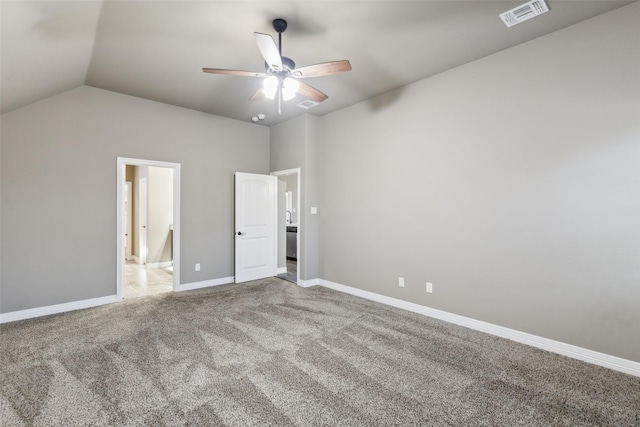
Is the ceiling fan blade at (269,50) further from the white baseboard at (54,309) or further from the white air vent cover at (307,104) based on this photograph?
the white baseboard at (54,309)

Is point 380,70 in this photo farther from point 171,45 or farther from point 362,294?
point 362,294

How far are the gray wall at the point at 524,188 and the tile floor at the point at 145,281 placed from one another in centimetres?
369

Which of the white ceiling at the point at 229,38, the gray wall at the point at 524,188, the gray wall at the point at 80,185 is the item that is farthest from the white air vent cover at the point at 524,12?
the gray wall at the point at 80,185

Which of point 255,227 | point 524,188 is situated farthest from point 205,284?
point 524,188

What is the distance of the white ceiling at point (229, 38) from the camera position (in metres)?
2.39

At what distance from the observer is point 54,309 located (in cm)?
377

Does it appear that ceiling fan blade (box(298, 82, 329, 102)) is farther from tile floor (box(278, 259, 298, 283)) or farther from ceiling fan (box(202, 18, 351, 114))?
tile floor (box(278, 259, 298, 283))

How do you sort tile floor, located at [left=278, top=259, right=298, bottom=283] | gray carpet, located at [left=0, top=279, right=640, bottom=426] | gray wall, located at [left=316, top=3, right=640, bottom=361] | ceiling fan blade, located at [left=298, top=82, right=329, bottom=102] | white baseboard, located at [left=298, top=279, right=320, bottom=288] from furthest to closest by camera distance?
tile floor, located at [left=278, top=259, right=298, bottom=283]
white baseboard, located at [left=298, top=279, right=320, bottom=288]
ceiling fan blade, located at [left=298, top=82, right=329, bottom=102]
gray wall, located at [left=316, top=3, right=640, bottom=361]
gray carpet, located at [left=0, top=279, right=640, bottom=426]

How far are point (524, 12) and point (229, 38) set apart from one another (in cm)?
270

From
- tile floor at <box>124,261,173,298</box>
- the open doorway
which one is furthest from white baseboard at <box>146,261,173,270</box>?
the open doorway

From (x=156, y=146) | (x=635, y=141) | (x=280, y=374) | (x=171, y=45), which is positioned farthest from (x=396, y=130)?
(x=156, y=146)

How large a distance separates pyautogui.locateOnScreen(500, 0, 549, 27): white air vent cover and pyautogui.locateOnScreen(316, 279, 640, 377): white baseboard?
9.95 ft

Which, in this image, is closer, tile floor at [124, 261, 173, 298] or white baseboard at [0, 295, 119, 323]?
white baseboard at [0, 295, 119, 323]

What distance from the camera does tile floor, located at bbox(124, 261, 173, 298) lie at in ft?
15.8
